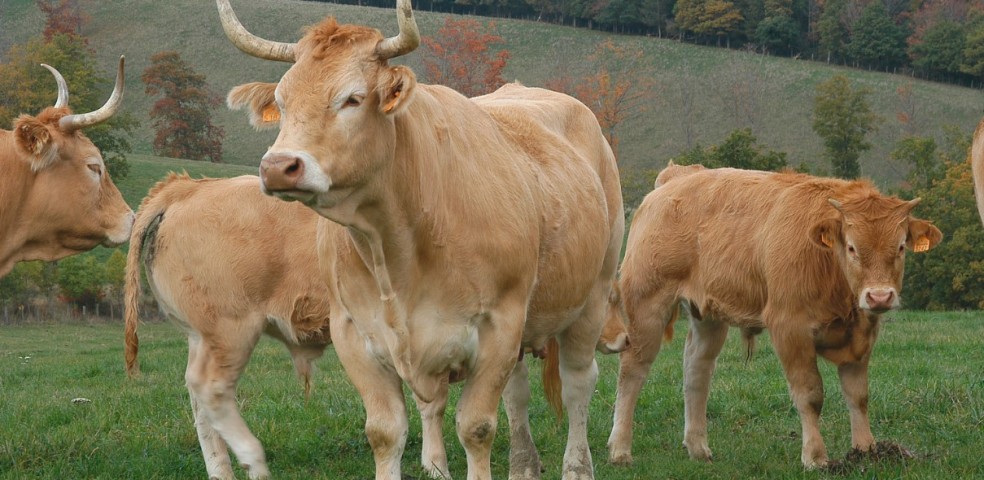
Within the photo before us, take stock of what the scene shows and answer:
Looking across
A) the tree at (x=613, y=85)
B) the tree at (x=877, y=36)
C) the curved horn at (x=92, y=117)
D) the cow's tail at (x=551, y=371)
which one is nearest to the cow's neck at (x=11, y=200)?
the curved horn at (x=92, y=117)

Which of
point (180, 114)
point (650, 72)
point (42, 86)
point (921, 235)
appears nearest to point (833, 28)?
point (650, 72)

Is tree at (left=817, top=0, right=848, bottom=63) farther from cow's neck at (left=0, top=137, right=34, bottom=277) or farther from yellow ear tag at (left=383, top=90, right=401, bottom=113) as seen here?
yellow ear tag at (left=383, top=90, right=401, bottom=113)

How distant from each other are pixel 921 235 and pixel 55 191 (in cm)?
638

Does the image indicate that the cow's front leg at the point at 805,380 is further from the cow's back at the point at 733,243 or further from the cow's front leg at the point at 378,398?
the cow's front leg at the point at 378,398

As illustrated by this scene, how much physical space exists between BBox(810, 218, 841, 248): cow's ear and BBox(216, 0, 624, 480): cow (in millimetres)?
2725

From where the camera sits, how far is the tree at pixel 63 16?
89625mm

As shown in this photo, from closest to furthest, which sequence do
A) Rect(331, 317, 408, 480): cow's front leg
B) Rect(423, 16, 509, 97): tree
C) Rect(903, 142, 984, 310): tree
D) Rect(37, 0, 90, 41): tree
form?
Rect(331, 317, 408, 480): cow's front leg, Rect(903, 142, 984, 310): tree, Rect(423, 16, 509, 97): tree, Rect(37, 0, 90, 41): tree

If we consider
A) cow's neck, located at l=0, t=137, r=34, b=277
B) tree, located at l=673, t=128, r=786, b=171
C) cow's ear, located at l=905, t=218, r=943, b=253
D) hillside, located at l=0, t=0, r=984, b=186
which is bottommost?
hillside, located at l=0, t=0, r=984, b=186

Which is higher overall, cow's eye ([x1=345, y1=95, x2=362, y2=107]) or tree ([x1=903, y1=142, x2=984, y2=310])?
cow's eye ([x1=345, y1=95, x2=362, y2=107])

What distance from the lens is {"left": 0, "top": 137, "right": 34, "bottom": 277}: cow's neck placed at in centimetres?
788

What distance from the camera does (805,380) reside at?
7.93m

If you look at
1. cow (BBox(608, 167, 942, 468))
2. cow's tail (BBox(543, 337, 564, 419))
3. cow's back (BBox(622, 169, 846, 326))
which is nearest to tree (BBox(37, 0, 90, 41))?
cow's back (BBox(622, 169, 846, 326))

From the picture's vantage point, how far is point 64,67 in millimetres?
55719

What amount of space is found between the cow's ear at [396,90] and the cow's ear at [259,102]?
73cm
